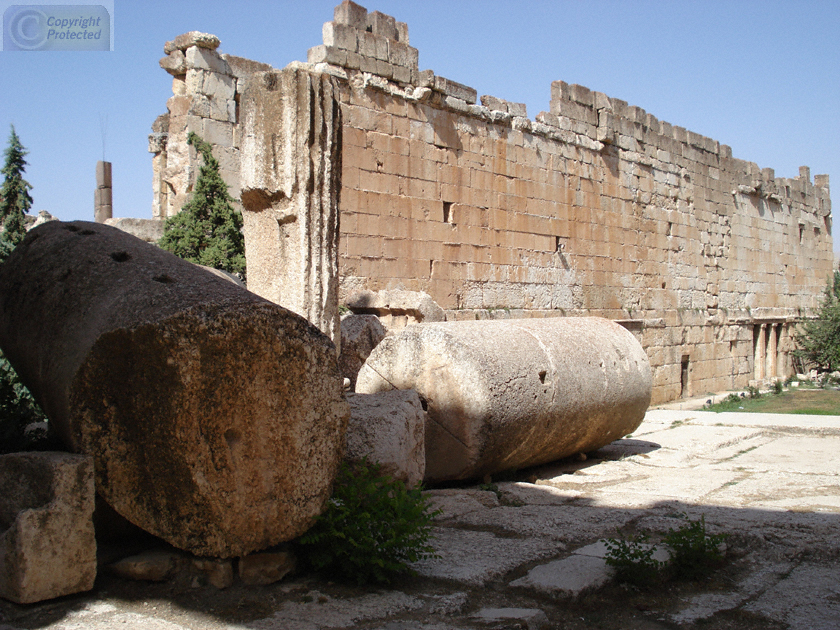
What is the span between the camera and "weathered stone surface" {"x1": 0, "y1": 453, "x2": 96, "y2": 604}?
263 cm

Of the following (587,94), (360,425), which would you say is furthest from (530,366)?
(587,94)

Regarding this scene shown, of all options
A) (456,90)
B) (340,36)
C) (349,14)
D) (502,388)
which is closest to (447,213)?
(456,90)

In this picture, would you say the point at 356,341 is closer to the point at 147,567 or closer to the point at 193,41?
the point at 147,567

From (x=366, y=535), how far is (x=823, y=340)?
18.0 meters

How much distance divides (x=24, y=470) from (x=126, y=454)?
371mm

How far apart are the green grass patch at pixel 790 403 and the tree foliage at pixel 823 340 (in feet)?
17.2

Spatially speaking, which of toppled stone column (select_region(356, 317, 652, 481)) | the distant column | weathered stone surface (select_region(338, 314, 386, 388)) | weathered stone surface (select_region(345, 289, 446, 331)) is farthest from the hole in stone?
the distant column

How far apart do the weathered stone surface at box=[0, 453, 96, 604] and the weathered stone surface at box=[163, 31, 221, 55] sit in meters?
6.54

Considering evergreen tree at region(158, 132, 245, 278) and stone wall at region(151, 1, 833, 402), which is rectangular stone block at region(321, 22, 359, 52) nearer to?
stone wall at region(151, 1, 833, 402)

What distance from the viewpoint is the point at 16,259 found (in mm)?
3777

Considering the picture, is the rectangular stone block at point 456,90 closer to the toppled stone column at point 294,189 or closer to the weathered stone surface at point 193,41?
the weathered stone surface at point 193,41

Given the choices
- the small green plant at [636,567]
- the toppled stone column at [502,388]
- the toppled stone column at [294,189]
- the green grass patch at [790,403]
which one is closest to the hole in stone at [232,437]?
the small green plant at [636,567]

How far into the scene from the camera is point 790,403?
38.2ft

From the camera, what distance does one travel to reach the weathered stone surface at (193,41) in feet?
27.0
